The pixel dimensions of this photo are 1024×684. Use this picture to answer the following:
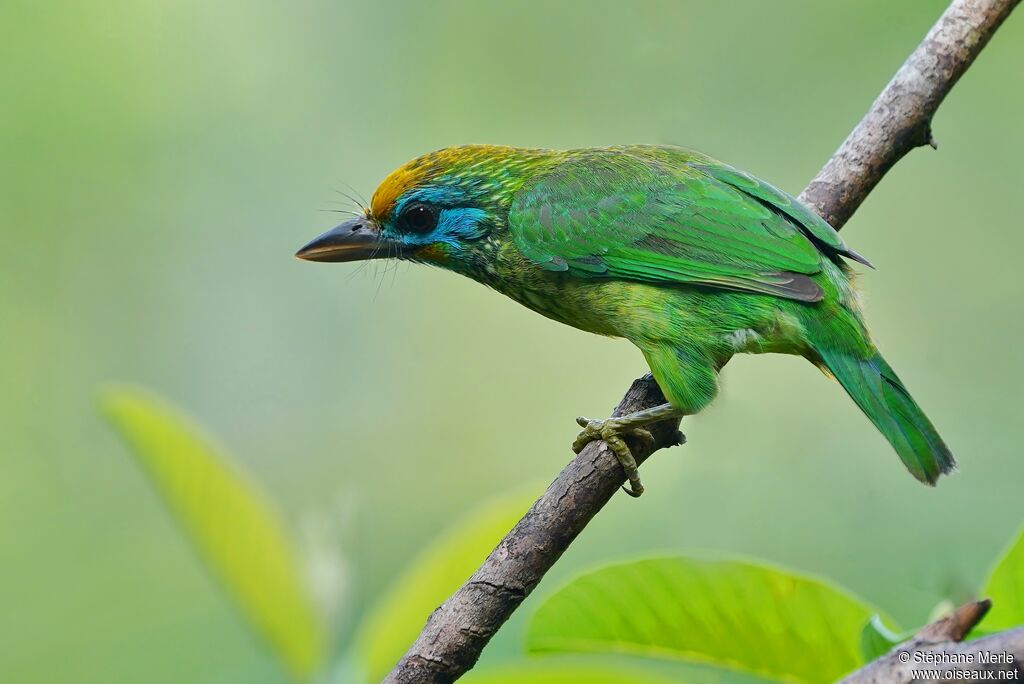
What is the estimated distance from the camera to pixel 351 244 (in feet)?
11.2

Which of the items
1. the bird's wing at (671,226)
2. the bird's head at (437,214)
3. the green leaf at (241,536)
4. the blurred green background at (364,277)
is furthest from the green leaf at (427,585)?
the blurred green background at (364,277)

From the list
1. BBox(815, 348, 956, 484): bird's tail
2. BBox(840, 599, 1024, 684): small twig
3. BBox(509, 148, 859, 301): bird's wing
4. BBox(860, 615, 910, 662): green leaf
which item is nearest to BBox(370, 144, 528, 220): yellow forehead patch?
BBox(509, 148, 859, 301): bird's wing

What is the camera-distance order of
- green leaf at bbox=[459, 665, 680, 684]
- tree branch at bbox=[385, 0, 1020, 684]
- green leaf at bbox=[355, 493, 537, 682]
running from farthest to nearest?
green leaf at bbox=[355, 493, 537, 682], green leaf at bbox=[459, 665, 680, 684], tree branch at bbox=[385, 0, 1020, 684]

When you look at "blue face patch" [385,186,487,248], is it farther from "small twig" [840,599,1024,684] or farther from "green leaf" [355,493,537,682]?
"small twig" [840,599,1024,684]

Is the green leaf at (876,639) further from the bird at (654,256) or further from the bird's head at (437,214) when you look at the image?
the bird's head at (437,214)

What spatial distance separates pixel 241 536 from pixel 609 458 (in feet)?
2.89

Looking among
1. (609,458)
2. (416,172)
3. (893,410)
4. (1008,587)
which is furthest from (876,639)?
(416,172)

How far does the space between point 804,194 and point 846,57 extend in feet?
13.4

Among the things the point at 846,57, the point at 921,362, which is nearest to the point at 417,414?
the point at 921,362

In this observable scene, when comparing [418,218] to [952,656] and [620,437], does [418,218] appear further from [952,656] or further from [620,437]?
[952,656]

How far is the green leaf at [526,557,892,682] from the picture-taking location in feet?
6.94

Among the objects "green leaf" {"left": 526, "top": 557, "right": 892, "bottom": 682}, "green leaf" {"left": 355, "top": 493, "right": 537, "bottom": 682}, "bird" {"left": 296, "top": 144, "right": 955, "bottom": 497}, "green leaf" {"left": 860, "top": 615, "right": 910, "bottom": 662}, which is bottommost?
"green leaf" {"left": 860, "top": 615, "right": 910, "bottom": 662}

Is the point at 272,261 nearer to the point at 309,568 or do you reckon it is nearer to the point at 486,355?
the point at 486,355

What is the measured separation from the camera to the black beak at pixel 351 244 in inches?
134
